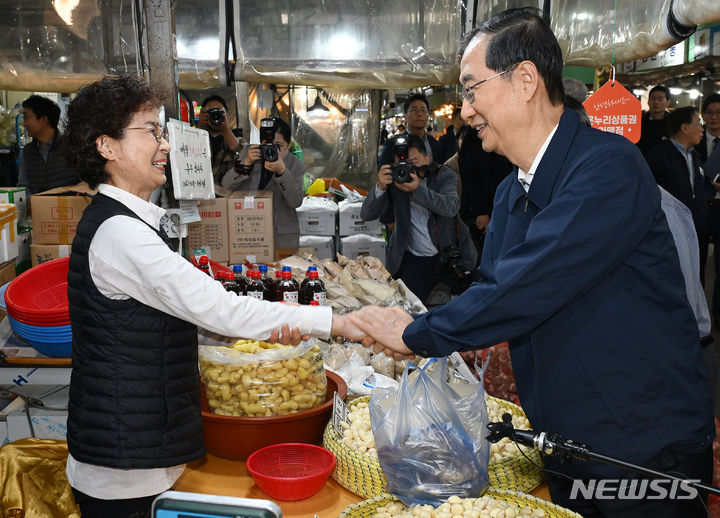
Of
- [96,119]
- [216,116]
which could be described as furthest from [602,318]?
[216,116]

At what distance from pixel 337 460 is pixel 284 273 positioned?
1.47m

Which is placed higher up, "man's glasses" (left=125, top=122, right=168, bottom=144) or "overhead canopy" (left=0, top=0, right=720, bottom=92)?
"overhead canopy" (left=0, top=0, right=720, bottom=92)

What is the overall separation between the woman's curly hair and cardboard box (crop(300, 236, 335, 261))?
15.6ft

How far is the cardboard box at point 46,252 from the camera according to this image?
11.8 feet

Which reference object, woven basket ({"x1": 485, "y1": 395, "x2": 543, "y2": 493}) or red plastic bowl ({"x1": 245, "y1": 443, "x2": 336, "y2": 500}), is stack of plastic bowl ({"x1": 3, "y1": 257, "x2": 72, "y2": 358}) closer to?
red plastic bowl ({"x1": 245, "y1": 443, "x2": 336, "y2": 500})

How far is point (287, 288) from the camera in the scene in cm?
326

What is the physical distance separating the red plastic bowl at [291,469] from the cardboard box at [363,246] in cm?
463

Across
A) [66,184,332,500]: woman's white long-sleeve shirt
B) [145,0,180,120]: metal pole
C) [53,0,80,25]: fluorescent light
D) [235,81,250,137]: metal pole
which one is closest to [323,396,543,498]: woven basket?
[66,184,332,500]: woman's white long-sleeve shirt

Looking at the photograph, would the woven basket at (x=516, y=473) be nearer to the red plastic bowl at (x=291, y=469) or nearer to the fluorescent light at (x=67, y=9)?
the red plastic bowl at (x=291, y=469)

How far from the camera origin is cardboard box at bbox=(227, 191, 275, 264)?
4.20m

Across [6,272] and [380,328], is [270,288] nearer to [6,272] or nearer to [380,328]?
[6,272]

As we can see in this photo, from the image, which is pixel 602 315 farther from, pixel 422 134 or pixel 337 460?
pixel 422 134

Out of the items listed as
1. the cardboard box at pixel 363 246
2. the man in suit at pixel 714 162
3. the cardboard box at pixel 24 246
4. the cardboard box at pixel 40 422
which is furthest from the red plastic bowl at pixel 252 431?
the man in suit at pixel 714 162

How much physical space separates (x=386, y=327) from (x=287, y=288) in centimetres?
145
